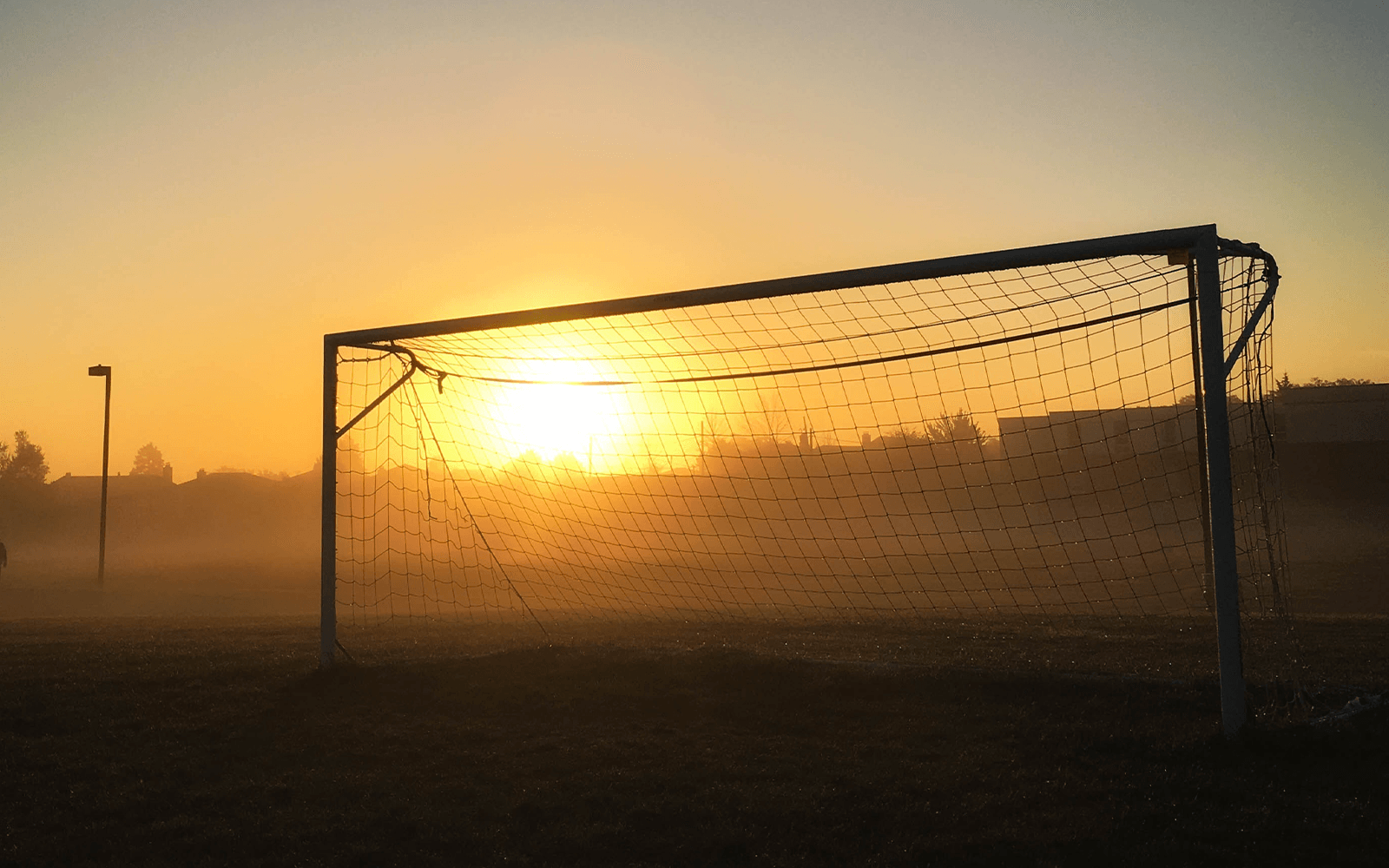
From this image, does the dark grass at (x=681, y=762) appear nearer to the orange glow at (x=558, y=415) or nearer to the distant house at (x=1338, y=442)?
the orange glow at (x=558, y=415)

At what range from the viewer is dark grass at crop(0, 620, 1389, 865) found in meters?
4.15

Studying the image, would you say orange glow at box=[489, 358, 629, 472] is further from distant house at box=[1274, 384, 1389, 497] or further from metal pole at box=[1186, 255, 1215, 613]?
distant house at box=[1274, 384, 1389, 497]

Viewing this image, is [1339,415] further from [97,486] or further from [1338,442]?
[97,486]

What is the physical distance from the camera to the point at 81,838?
4406 millimetres

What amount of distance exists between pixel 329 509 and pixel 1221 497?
675cm

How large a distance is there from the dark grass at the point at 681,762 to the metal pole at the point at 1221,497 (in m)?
0.25

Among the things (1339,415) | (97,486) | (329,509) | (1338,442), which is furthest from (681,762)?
(97,486)

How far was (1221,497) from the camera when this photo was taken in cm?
530

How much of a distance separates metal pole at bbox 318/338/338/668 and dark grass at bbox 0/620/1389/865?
374mm

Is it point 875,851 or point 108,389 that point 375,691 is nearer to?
point 875,851

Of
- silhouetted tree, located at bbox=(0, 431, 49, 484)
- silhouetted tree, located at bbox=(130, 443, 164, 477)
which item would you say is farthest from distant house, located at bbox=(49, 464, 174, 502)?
silhouetted tree, located at bbox=(130, 443, 164, 477)

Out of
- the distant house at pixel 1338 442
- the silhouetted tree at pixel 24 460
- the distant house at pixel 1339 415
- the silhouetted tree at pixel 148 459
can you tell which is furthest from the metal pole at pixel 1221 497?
the silhouetted tree at pixel 148 459

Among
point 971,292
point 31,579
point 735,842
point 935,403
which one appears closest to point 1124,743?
point 735,842

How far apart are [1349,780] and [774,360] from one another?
5.38 meters
